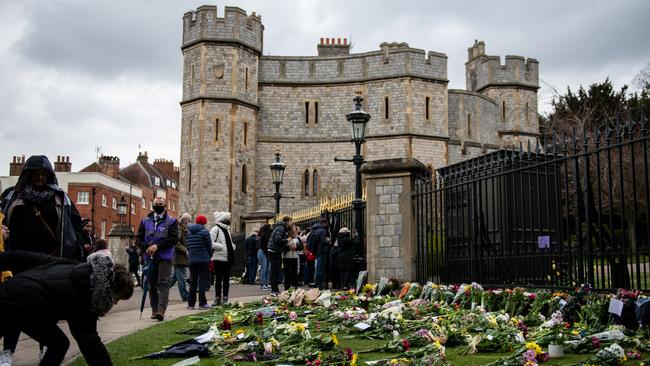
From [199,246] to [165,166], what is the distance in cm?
7271

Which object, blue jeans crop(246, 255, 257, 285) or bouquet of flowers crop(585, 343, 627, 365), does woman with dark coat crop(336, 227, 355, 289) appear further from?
bouquet of flowers crop(585, 343, 627, 365)

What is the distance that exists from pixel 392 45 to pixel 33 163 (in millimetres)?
33394

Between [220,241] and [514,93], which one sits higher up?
[514,93]

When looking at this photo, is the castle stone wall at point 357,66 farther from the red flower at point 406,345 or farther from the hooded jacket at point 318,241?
the red flower at point 406,345

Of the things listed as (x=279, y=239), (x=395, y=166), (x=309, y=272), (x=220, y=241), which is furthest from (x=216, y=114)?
(x=220, y=241)

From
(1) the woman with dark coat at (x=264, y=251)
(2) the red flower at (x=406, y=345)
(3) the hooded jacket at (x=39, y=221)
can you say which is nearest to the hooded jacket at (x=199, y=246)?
(3) the hooded jacket at (x=39, y=221)

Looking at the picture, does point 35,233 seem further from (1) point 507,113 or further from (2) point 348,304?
(1) point 507,113

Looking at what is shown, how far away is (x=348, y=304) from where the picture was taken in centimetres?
977

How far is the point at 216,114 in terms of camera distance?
34.9 meters

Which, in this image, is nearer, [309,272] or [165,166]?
[309,272]

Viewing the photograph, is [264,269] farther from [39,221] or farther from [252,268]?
[39,221]

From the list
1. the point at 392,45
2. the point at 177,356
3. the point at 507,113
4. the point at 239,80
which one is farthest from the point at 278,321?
the point at 507,113

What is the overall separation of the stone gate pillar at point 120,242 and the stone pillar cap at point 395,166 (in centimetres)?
1837

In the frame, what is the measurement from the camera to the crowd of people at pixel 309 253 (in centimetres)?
1348
